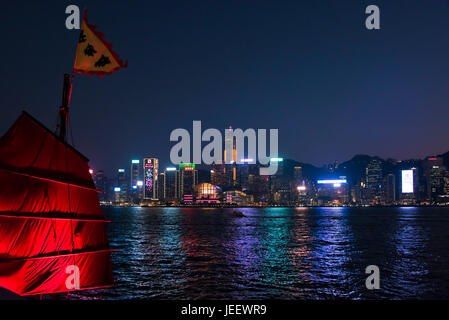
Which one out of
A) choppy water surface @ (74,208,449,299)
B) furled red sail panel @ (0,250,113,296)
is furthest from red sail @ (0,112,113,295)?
choppy water surface @ (74,208,449,299)

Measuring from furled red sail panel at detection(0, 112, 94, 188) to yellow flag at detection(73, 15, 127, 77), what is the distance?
1.97m

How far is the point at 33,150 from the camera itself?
9609 mm

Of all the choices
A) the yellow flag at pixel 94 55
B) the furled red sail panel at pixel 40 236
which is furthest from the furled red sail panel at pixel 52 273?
the yellow flag at pixel 94 55

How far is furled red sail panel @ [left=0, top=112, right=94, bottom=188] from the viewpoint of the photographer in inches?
372

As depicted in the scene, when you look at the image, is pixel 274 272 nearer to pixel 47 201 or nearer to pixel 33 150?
pixel 47 201

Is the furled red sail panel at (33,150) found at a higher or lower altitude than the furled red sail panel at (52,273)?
higher

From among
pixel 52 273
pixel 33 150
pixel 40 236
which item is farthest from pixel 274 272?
pixel 33 150

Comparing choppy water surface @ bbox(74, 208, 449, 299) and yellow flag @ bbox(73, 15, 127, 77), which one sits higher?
yellow flag @ bbox(73, 15, 127, 77)

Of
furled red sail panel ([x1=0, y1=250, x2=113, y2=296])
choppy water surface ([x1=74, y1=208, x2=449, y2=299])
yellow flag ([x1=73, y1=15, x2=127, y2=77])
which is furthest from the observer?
choppy water surface ([x1=74, y1=208, x2=449, y2=299])

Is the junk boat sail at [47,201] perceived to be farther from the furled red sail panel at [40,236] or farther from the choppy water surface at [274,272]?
the choppy water surface at [274,272]

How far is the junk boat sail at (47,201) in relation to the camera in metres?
9.42

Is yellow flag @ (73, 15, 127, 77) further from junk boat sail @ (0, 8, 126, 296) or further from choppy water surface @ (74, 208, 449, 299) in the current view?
choppy water surface @ (74, 208, 449, 299)

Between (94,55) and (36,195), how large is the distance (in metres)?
4.15
